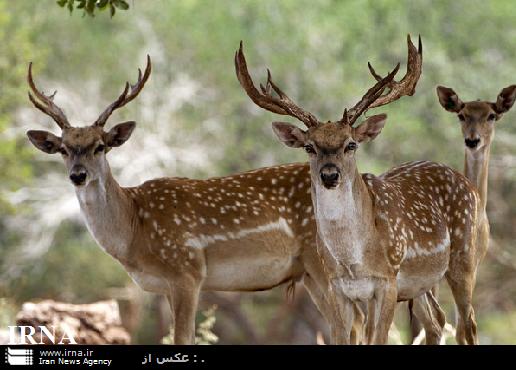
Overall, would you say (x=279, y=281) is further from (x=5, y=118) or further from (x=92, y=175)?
(x=5, y=118)

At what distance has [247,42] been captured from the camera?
25.3m

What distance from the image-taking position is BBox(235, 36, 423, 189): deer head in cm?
716

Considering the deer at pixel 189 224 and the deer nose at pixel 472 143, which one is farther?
the deer nose at pixel 472 143

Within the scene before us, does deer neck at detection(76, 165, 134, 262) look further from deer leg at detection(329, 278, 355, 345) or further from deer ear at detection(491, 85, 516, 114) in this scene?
deer ear at detection(491, 85, 516, 114)

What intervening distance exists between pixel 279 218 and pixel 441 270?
1.20 m

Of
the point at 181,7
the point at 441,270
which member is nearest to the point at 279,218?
the point at 441,270

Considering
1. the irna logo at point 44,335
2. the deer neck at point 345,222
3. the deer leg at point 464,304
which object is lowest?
the irna logo at point 44,335

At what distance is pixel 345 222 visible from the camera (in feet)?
24.0

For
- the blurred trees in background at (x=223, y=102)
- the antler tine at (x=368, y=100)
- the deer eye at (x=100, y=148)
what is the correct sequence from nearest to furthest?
the antler tine at (x=368, y=100), the deer eye at (x=100, y=148), the blurred trees in background at (x=223, y=102)

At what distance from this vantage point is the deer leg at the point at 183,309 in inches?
330

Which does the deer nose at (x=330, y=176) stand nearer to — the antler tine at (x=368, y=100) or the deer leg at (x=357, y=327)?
the antler tine at (x=368, y=100)

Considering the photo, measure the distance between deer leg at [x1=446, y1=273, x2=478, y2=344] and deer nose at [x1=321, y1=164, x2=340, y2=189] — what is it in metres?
1.54
